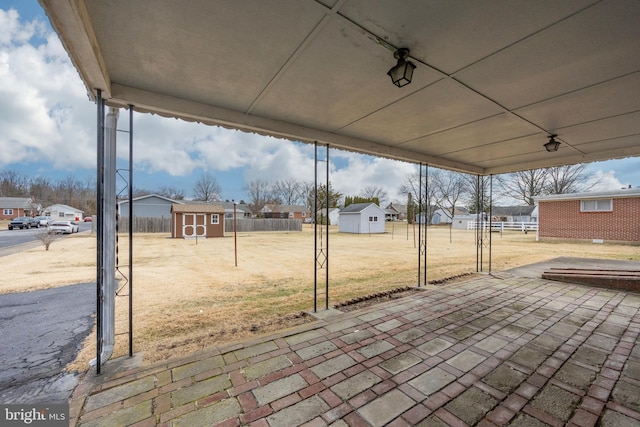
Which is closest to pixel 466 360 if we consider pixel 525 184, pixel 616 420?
pixel 616 420

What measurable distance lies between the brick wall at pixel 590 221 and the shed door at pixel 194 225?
22.5m

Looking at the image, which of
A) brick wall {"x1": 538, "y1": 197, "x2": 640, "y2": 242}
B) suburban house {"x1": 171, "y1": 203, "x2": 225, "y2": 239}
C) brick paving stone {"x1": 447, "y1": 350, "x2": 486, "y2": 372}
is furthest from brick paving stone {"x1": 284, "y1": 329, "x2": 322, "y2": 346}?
brick wall {"x1": 538, "y1": 197, "x2": 640, "y2": 242}

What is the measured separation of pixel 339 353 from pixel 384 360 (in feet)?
1.36

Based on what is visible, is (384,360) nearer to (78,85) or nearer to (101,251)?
(101,251)

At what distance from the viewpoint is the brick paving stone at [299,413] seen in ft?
5.27

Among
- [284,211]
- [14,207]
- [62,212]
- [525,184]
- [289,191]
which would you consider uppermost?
[289,191]

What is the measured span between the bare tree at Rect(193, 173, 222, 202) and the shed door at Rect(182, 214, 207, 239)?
91.8 feet

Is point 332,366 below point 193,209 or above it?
below

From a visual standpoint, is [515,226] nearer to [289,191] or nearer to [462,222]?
[462,222]

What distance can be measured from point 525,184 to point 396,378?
1360 inches

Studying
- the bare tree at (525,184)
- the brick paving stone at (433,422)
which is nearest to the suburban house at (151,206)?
the brick paving stone at (433,422)

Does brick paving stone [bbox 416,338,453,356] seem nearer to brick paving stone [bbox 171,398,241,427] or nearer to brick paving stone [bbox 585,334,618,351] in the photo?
brick paving stone [bbox 585,334,618,351]

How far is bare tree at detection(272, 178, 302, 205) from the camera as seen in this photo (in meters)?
52.3

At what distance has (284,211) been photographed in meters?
46.1
